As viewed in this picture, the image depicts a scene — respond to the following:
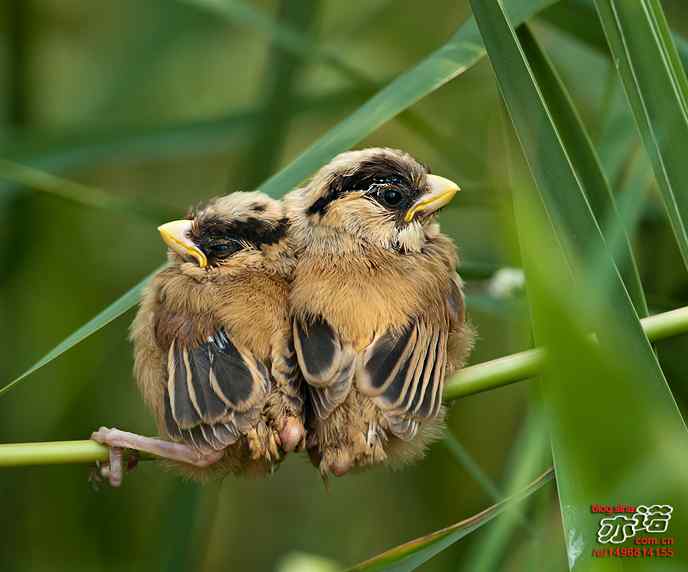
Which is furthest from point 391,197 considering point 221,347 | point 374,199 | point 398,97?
point 221,347

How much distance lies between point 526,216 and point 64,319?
2425 mm

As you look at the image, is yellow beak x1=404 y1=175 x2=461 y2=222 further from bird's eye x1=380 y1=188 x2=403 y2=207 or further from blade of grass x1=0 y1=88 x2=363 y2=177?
blade of grass x1=0 y1=88 x2=363 y2=177

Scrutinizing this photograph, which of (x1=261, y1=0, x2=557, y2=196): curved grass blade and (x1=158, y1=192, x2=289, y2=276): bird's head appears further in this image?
(x1=158, y1=192, x2=289, y2=276): bird's head

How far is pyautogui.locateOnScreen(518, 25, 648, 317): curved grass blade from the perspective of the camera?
5.69 ft

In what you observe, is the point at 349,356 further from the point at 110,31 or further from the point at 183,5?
the point at 110,31

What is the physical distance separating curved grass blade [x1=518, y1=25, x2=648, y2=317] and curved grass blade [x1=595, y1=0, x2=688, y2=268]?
27cm

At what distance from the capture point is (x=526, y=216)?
106cm

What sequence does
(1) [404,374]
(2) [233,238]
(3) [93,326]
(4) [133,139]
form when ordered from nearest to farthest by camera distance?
(3) [93,326] → (1) [404,374] → (2) [233,238] → (4) [133,139]

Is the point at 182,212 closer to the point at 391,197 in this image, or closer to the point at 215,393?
the point at 391,197

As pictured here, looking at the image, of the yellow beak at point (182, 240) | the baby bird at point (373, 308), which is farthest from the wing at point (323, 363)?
the yellow beak at point (182, 240)

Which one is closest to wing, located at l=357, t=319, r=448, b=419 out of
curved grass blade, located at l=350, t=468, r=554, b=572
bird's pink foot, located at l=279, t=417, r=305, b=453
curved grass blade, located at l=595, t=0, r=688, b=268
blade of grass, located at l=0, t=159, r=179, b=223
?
bird's pink foot, located at l=279, t=417, r=305, b=453

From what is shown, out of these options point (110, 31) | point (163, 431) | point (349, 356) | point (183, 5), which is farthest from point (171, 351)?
point (110, 31)

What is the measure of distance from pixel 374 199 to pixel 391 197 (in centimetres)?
4

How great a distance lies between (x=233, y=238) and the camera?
77.7 inches
